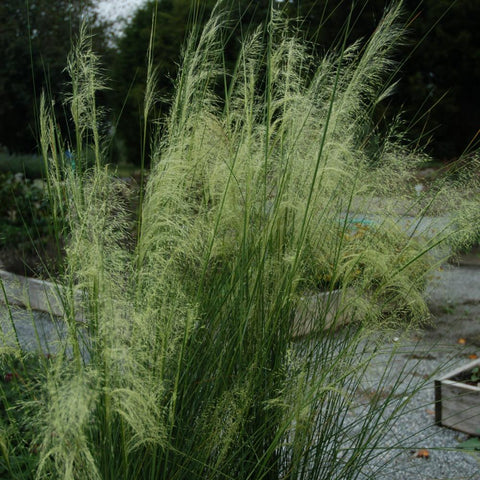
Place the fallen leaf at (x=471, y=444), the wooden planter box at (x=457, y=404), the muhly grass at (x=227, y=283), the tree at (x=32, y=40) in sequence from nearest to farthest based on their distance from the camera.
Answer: the muhly grass at (x=227, y=283), the fallen leaf at (x=471, y=444), the wooden planter box at (x=457, y=404), the tree at (x=32, y=40)

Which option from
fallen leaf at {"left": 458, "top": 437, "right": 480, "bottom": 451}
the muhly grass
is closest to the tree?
fallen leaf at {"left": 458, "top": 437, "right": 480, "bottom": 451}

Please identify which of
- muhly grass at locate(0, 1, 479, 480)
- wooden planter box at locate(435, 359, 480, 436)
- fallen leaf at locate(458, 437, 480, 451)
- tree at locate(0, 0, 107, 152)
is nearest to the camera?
muhly grass at locate(0, 1, 479, 480)

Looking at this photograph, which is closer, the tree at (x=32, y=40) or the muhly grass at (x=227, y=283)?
the muhly grass at (x=227, y=283)

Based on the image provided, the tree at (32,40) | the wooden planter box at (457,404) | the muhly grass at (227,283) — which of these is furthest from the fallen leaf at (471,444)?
the tree at (32,40)

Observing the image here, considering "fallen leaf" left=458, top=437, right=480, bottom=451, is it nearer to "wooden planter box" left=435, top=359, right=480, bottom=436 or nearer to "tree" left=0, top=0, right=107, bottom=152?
"wooden planter box" left=435, top=359, right=480, bottom=436

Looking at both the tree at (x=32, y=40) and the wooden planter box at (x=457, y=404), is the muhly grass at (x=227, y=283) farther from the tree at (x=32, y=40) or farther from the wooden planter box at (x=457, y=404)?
the tree at (x=32, y=40)

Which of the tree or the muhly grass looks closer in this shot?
the muhly grass

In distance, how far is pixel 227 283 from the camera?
1.51 metres

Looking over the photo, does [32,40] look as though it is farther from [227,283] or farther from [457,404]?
[227,283]

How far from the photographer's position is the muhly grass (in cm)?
121

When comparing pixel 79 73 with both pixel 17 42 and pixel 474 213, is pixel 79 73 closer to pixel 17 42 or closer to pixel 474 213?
pixel 474 213

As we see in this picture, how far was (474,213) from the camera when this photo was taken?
165 cm

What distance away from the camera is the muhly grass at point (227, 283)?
121 cm

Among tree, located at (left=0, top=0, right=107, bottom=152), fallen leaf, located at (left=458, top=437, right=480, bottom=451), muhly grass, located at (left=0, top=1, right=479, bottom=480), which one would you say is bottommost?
fallen leaf, located at (left=458, top=437, right=480, bottom=451)
